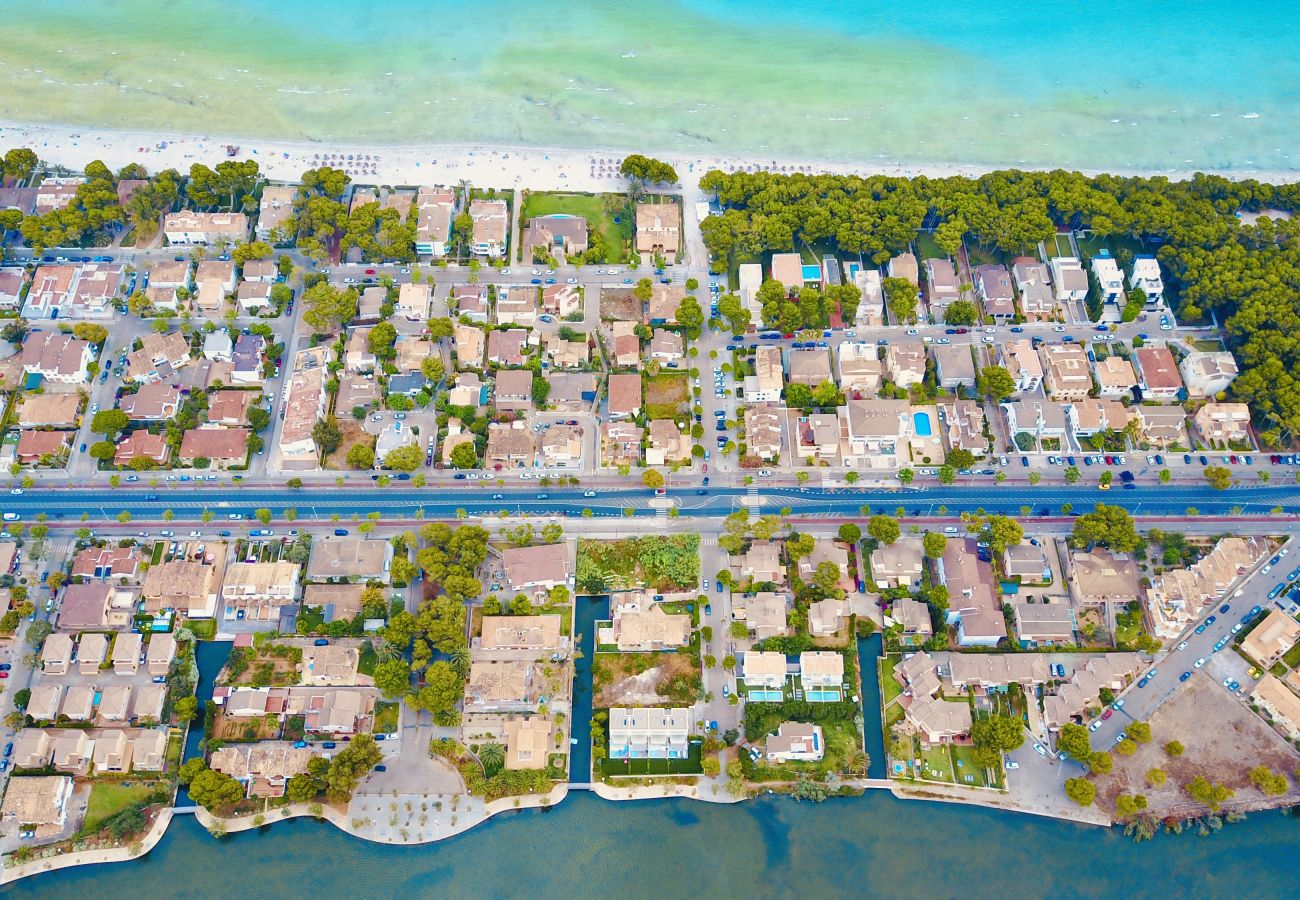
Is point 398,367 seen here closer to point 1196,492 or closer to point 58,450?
point 58,450

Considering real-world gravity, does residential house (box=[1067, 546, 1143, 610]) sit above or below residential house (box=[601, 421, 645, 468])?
below

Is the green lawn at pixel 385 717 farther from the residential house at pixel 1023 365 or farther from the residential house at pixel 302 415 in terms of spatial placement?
the residential house at pixel 1023 365

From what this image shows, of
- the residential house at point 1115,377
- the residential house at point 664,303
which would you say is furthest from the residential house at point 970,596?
the residential house at point 664,303

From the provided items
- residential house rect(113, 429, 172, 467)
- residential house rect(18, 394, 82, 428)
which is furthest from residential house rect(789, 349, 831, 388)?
residential house rect(18, 394, 82, 428)

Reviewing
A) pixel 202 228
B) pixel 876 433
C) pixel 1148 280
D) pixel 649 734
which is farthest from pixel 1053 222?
pixel 202 228

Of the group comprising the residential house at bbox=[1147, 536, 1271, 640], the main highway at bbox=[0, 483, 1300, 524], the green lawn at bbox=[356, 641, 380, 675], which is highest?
the main highway at bbox=[0, 483, 1300, 524]

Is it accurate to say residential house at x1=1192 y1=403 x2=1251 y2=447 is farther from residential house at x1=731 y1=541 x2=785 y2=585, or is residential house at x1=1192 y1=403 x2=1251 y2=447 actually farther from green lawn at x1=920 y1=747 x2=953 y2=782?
residential house at x1=731 y1=541 x2=785 y2=585
